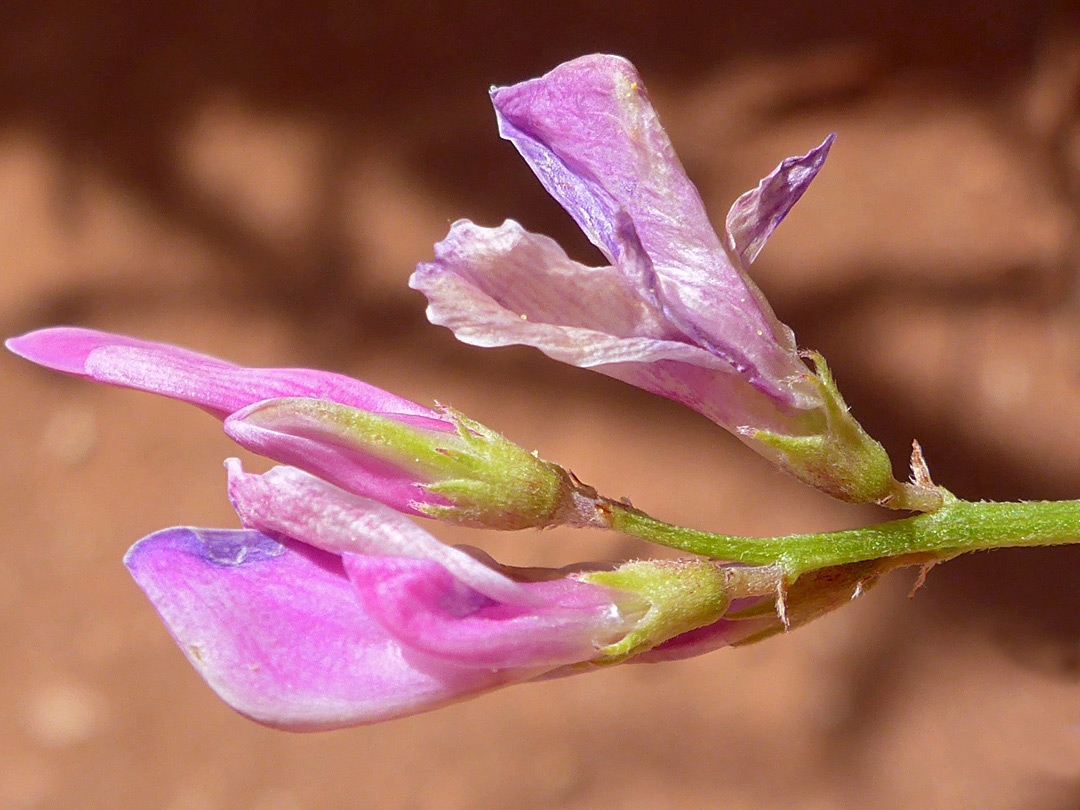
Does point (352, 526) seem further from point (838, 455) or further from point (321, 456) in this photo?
point (838, 455)

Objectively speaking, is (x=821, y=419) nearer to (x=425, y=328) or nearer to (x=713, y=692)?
(x=713, y=692)

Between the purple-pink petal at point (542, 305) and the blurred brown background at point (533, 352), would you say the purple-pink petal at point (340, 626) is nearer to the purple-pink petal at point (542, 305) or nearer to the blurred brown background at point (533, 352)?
the purple-pink petal at point (542, 305)

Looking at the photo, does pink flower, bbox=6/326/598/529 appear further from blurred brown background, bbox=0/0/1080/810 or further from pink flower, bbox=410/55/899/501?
blurred brown background, bbox=0/0/1080/810

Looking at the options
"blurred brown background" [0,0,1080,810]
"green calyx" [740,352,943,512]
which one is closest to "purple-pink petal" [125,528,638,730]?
"green calyx" [740,352,943,512]

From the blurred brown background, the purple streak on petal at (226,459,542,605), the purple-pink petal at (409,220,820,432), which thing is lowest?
the blurred brown background

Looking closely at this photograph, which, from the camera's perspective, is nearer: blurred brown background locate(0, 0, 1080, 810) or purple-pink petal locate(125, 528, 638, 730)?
purple-pink petal locate(125, 528, 638, 730)
